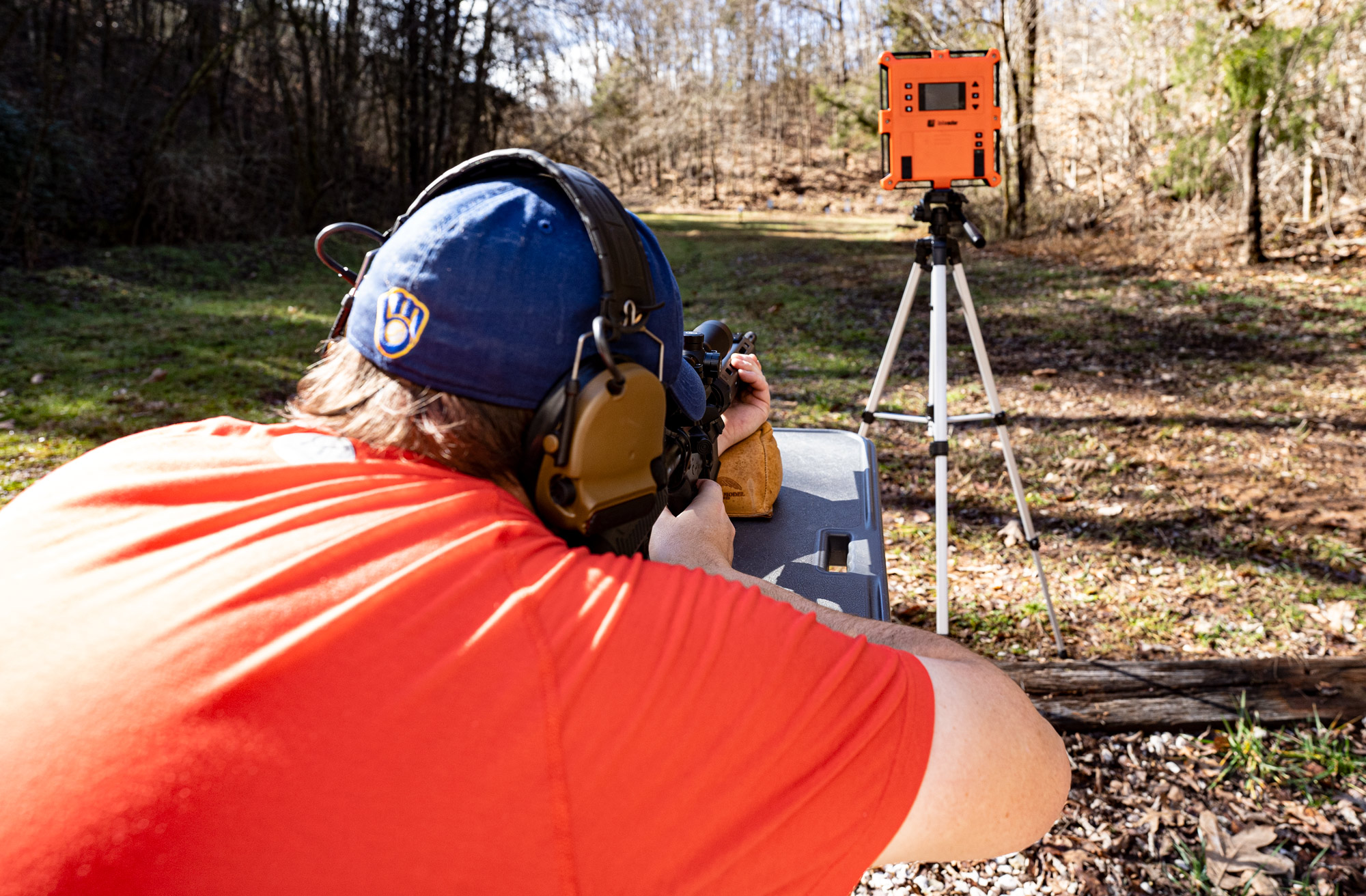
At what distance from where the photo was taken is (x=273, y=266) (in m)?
12.4

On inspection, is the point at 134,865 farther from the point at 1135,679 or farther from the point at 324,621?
the point at 1135,679

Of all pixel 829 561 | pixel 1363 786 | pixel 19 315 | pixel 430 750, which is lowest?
pixel 1363 786

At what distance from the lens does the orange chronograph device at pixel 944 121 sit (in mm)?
2752

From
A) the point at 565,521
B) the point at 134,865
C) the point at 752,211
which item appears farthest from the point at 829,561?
the point at 752,211

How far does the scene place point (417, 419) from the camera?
94cm

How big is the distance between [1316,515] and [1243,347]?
130 inches

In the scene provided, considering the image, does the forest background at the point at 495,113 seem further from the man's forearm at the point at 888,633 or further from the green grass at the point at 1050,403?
the man's forearm at the point at 888,633

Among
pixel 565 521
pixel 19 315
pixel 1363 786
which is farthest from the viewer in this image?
pixel 19 315

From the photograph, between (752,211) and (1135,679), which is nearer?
(1135,679)

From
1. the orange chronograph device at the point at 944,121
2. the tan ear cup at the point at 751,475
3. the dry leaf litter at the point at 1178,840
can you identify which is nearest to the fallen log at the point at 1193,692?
the dry leaf litter at the point at 1178,840

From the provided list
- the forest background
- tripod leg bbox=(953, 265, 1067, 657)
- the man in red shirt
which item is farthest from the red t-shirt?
the forest background

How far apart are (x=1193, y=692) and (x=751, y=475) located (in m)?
1.80

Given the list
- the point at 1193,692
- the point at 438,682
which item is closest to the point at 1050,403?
the point at 1193,692

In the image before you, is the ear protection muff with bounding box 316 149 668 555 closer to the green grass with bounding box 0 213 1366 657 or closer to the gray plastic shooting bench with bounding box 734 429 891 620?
the gray plastic shooting bench with bounding box 734 429 891 620
